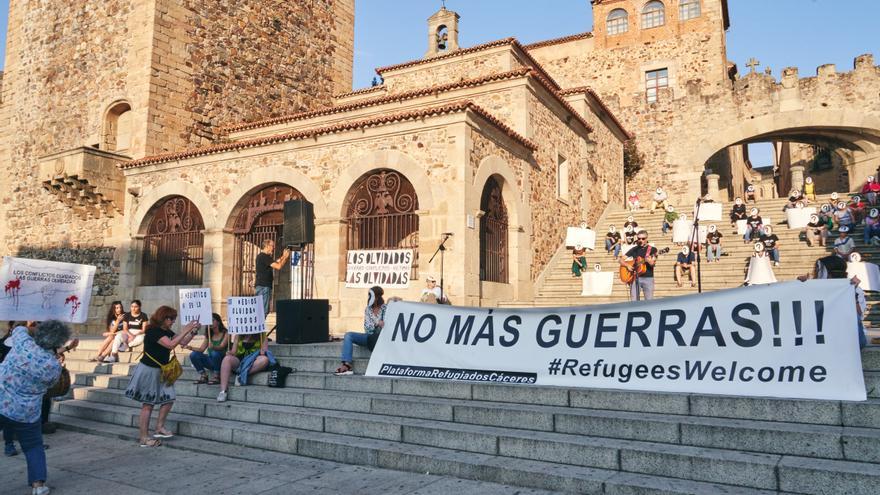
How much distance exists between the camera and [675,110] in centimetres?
2567

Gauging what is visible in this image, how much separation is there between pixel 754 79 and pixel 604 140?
788cm

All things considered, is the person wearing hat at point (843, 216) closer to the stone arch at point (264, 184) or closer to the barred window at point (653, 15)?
the stone arch at point (264, 184)

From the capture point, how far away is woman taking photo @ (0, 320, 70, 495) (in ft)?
16.1

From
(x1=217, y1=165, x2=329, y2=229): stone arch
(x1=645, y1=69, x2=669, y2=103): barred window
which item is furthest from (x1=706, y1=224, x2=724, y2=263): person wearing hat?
(x1=645, y1=69, x2=669, y2=103): barred window

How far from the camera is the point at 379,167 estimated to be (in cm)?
1273

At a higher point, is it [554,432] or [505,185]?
[505,185]

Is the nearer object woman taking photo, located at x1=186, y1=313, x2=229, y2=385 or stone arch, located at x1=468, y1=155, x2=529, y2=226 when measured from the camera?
woman taking photo, located at x1=186, y1=313, x2=229, y2=385

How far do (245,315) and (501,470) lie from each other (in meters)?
4.35

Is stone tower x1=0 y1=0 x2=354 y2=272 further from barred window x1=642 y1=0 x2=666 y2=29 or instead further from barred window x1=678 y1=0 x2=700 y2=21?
barred window x1=678 y1=0 x2=700 y2=21

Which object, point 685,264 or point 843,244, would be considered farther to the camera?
point 685,264

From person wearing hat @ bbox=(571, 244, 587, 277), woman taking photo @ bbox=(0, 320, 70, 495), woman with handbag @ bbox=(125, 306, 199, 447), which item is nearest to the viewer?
woman taking photo @ bbox=(0, 320, 70, 495)

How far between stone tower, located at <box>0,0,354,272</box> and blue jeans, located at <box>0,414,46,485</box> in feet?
43.7

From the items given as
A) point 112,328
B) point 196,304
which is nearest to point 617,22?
point 112,328

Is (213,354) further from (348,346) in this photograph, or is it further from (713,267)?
(713,267)
